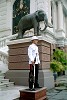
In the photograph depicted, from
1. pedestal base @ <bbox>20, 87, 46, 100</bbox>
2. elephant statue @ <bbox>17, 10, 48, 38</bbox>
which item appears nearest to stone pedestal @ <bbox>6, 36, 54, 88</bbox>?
elephant statue @ <bbox>17, 10, 48, 38</bbox>

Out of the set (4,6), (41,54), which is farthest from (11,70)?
(4,6)

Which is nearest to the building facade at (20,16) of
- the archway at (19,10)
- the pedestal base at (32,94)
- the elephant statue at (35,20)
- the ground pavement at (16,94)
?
the archway at (19,10)

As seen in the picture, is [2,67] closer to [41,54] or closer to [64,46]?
[41,54]

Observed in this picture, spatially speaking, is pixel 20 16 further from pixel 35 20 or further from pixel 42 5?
pixel 35 20

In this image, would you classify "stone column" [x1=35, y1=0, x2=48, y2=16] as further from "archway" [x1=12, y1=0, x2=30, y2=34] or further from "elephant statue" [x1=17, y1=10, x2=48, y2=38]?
"elephant statue" [x1=17, y1=10, x2=48, y2=38]

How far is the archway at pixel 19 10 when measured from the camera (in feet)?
70.0

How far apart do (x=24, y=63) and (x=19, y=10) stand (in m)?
12.0

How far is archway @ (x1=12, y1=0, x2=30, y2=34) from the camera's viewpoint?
21.3 metres

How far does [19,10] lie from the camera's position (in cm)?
2198

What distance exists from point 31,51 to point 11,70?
4.87 meters

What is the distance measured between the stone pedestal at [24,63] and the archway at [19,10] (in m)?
10.4

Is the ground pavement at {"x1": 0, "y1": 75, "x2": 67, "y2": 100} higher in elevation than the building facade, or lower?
lower

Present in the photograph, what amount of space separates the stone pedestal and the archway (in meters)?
10.4

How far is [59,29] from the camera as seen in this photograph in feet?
79.8
